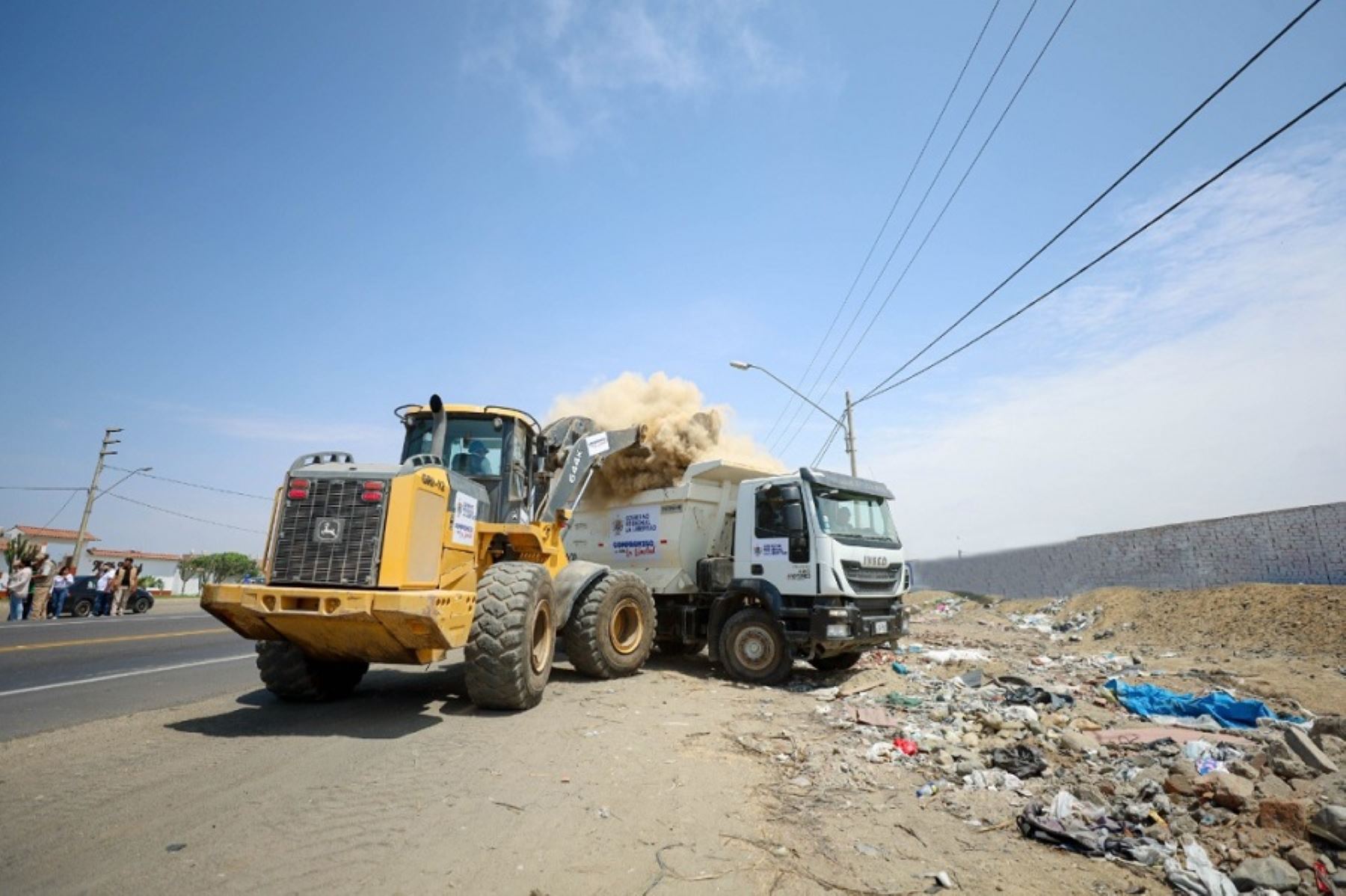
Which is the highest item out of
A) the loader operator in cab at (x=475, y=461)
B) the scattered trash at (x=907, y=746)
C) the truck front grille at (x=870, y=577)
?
the loader operator in cab at (x=475, y=461)

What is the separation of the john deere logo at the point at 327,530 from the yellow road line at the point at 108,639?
30.1 ft

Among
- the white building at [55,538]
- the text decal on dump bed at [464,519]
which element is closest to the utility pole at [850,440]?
the text decal on dump bed at [464,519]

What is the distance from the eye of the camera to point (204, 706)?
650cm

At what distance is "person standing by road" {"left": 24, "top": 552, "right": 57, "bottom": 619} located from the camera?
18156 mm

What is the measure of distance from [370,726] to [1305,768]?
6.75 meters

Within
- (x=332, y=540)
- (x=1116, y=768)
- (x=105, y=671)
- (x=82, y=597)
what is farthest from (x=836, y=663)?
(x=82, y=597)

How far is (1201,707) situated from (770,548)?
4769 millimetres

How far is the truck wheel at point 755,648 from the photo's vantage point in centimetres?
857

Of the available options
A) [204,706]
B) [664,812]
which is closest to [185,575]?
[204,706]

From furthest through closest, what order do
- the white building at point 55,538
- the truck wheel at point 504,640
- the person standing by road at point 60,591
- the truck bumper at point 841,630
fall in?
the white building at point 55,538, the person standing by road at point 60,591, the truck bumper at point 841,630, the truck wheel at point 504,640

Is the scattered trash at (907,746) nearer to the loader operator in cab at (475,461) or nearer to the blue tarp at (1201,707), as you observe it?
the blue tarp at (1201,707)

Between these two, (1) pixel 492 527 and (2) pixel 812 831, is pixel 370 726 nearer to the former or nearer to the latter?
(1) pixel 492 527

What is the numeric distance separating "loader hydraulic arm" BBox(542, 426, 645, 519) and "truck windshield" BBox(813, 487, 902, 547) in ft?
9.41

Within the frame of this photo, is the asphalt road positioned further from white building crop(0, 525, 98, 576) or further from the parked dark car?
white building crop(0, 525, 98, 576)
